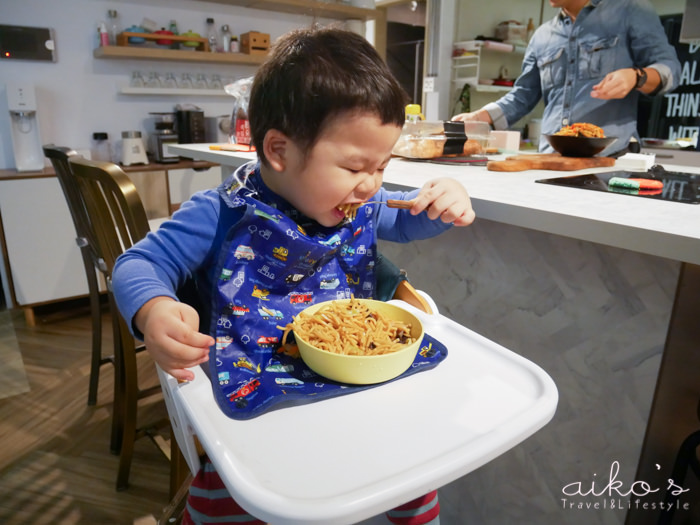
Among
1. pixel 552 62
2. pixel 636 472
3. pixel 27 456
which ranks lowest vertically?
pixel 27 456

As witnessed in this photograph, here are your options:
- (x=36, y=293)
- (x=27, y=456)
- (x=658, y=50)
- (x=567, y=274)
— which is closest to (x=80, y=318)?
(x=36, y=293)

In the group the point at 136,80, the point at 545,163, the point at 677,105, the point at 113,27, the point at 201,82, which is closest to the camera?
the point at 545,163

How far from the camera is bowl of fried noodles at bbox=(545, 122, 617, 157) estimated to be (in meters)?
1.42

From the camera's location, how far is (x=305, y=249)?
768 millimetres

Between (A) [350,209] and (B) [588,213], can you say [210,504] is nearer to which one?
(A) [350,209]

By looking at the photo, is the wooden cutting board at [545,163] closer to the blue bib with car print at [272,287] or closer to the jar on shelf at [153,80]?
the blue bib with car print at [272,287]

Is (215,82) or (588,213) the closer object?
(588,213)

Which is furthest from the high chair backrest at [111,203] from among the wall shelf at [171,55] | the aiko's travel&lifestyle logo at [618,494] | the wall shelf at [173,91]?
the wall shelf at [173,91]

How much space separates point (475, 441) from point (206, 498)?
1.27 ft

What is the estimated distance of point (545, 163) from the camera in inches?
53.9

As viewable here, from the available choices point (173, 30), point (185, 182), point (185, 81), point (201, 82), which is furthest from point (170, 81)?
point (185, 182)

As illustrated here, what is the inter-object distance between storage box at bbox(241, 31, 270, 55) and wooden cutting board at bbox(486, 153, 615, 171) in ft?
8.47

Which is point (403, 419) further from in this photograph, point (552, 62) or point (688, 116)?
point (688, 116)

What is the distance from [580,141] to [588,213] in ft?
2.40
